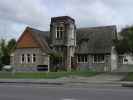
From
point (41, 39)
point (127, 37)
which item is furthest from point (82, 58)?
point (127, 37)

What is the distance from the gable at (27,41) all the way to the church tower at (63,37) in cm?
299

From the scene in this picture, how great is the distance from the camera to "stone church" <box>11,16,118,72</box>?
1853 inches

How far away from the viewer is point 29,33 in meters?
47.9

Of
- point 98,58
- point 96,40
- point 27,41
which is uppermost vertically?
point 96,40

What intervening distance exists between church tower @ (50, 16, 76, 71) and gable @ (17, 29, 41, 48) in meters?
2.99

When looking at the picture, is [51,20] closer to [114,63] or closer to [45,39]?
[45,39]

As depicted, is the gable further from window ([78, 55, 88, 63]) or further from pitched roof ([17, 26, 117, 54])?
window ([78, 55, 88, 63])

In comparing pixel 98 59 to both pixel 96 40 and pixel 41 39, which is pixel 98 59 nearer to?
pixel 96 40

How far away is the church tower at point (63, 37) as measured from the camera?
157ft

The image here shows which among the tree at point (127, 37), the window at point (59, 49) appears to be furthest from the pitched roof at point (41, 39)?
the tree at point (127, 37)

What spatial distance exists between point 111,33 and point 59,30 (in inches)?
342

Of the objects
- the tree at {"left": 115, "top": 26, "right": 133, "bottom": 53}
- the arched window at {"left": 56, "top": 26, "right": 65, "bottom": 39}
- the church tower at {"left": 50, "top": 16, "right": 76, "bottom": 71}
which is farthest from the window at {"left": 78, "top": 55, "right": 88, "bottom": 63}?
the tree at {"left": 115, "top": 26, "right": 133, "bottom": 53}

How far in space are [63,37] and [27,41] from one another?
5936 millimetres

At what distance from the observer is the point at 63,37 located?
158 ft
